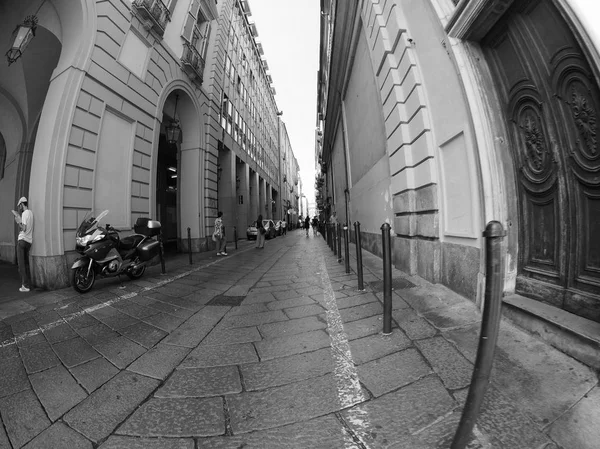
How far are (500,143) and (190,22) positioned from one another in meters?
11.0

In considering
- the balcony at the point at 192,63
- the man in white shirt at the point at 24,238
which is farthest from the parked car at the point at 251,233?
the man in white shirt at the point at 24,238

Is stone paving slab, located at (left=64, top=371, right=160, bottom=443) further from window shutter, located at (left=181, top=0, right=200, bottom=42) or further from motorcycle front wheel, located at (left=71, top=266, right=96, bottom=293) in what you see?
window shutter, located at (left=181, top=0, right=200, bottom=42)

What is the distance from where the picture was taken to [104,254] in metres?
4.41

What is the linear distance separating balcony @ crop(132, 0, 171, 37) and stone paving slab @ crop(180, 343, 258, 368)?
8.65m

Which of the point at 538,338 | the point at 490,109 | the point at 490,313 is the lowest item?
the point at 538,338

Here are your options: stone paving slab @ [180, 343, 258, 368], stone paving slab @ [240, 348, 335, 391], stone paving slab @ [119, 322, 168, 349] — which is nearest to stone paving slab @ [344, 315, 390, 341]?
stone paving slab @ [240, 348, 335, 391]

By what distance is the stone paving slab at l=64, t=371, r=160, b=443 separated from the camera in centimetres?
135

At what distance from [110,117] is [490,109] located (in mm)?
7267

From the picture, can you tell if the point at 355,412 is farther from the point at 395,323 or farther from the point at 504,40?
the point at 504,40

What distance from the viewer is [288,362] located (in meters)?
1.89

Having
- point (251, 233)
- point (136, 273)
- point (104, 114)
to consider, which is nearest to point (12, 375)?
point (136, 273)

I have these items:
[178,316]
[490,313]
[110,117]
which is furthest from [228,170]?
[490,313]

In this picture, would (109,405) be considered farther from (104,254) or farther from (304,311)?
(104,254)

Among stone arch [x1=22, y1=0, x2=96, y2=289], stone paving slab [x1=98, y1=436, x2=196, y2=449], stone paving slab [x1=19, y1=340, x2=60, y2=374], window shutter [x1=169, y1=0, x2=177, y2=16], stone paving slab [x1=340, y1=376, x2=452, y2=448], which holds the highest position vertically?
window shutter [x1=169, y1=0, x2=177, y2=16]
